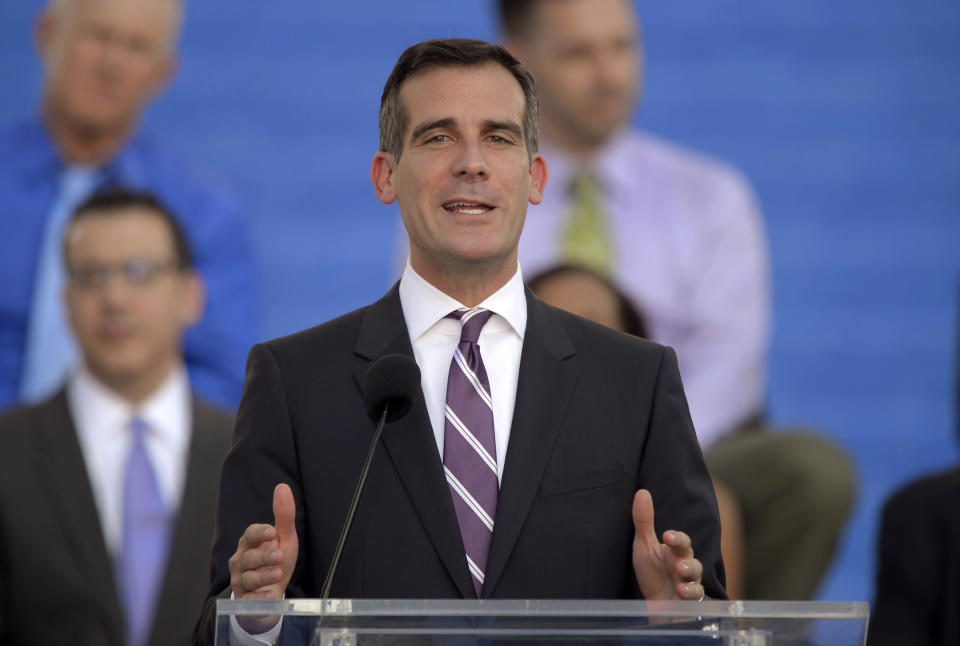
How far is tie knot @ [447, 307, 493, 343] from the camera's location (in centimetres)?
194

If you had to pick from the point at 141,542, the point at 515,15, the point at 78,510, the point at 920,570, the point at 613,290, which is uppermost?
the point at 515,15

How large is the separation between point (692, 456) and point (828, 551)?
284 centimetres

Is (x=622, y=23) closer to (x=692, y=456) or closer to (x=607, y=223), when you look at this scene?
(x=607, y=223)

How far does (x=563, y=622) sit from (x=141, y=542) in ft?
8.54

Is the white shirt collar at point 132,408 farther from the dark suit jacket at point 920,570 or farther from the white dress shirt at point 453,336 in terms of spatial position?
the white dress shirt at point 453,336

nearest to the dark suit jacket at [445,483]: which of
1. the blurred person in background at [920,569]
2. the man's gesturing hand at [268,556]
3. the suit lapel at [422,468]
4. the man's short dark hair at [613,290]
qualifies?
the suit lapel at [422,468]

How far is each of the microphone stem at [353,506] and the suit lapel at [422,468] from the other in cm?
4

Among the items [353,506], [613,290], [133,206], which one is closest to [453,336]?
[353,506]

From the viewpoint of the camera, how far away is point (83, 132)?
4.83m

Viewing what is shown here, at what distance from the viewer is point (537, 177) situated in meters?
2.05

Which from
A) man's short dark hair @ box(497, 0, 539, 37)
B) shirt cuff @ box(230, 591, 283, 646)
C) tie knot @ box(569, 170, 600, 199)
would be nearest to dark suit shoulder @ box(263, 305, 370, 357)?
shirt cuff @ box(230, 591, 283, 646)

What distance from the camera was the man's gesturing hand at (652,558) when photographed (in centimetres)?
167

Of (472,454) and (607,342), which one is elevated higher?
(607,342)

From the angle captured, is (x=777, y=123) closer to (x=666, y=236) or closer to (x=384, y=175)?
(x=666, y=236)
